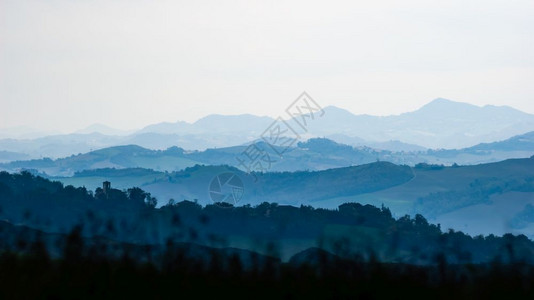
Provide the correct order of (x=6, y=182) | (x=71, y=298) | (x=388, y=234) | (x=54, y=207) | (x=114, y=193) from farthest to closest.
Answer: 1. (x=6, y=182)
2. (x=114, y=193)
3. (x=54, y=207)
4. (x=388, y=234)
5. (x=71, y=298)

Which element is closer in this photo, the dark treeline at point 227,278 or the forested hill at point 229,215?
the dark treeline at point 227,278

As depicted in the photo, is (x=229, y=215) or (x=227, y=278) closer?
(x=227, y=278)

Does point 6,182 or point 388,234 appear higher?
point 6,182

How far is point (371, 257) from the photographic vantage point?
587 inches

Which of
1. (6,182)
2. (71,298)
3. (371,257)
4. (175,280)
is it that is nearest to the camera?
(71,298)

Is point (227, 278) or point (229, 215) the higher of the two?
point (227, 278)

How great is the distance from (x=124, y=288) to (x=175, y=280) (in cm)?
93

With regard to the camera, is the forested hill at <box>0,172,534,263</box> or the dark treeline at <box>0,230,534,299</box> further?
the forested hill at <box>0,172,534,263</box>

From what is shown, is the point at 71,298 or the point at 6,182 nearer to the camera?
the point at 71,298

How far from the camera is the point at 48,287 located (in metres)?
12.5

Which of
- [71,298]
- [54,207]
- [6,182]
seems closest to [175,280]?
[71,298]

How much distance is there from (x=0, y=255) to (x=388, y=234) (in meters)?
78.7

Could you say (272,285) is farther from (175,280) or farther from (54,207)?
(54,207)

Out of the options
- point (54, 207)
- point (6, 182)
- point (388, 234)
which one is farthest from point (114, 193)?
point (388, 234)
